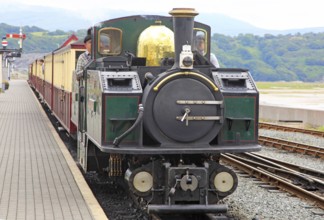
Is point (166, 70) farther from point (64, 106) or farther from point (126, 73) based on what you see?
point (64, 106)

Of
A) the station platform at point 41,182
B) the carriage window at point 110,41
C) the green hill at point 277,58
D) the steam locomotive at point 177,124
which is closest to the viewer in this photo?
the steam locomotive at point 177,124

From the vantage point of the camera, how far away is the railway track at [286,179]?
429 inches

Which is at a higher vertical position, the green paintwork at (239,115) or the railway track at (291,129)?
the green paintwork at (239,115)

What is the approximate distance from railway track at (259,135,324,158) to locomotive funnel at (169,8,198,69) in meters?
8.73

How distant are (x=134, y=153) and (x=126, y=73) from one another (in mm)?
1070

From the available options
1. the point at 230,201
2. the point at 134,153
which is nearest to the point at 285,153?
the point at 230,201

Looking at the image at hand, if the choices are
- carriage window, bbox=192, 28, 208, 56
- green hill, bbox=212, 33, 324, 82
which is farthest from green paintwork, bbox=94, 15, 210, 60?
green hill, bbox=212, 33, 324, 82

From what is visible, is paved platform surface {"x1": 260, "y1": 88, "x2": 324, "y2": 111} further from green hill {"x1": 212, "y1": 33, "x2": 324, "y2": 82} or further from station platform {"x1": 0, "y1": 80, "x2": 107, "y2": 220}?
green hill {"x1": 212, "y1": 33, "x2": 324, "y2": 82}

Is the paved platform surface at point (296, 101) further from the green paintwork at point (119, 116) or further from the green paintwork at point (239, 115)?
the green paintwork at point (119, 116)

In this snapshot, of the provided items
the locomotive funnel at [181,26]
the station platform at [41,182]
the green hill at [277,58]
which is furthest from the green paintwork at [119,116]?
the green hill at [277,58]

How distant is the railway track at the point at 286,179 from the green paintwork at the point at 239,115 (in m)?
2.18

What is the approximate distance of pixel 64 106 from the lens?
60.1ft

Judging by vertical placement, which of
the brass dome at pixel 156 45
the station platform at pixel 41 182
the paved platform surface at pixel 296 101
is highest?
the brass dome at pixel 156 45

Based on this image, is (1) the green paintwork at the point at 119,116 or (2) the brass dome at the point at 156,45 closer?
(1) the green paintwork at the point at 119,116
